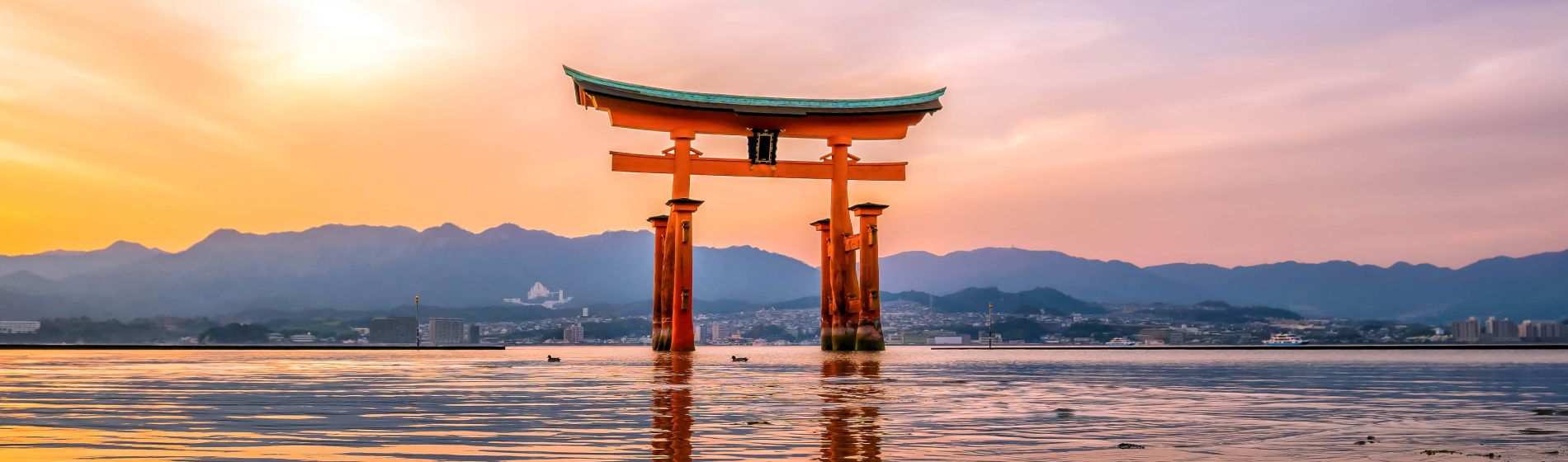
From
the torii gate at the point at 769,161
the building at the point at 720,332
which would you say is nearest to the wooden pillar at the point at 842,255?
the torii gate at the point at 769,161

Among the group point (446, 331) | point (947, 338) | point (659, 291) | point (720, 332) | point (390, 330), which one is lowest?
point (947, 338)

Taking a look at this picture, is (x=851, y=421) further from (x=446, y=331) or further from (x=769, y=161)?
(x=446, y=331)

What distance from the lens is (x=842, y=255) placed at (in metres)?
69.7

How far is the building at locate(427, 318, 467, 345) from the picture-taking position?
171 m

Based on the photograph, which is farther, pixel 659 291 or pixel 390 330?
pixel 390 330

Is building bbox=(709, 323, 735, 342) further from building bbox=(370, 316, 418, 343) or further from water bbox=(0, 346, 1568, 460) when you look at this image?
water bbox=(0, 346, 1568, 460)

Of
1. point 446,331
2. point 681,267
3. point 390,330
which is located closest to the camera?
point 681,267

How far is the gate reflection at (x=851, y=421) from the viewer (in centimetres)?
945

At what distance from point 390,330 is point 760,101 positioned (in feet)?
339

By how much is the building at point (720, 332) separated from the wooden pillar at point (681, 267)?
398 ft

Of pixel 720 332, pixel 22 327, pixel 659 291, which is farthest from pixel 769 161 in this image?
pixel 22 327

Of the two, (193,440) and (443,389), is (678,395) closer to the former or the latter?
(443,389)

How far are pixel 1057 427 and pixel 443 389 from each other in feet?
38.5

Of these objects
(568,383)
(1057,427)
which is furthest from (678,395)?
(1057,427)
